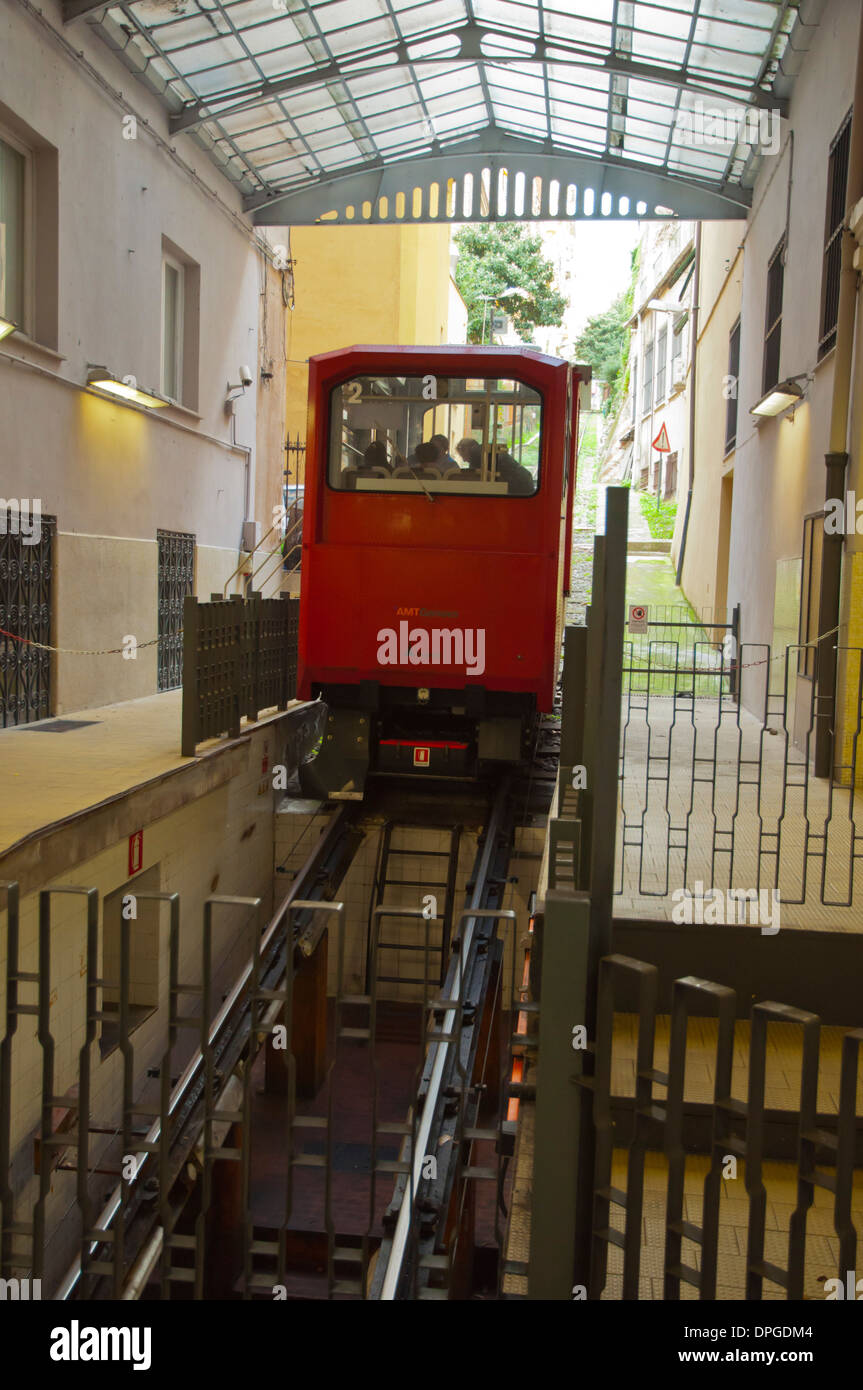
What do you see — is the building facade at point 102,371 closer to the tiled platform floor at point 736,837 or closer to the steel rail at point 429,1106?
the steel rail at point 429,1106

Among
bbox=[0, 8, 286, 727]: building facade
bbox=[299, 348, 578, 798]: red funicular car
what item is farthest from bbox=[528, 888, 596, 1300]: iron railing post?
bbox=[0, 8, 286, 727]: building facade

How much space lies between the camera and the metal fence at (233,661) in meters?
7.80

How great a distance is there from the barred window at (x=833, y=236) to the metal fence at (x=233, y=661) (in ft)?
16.3

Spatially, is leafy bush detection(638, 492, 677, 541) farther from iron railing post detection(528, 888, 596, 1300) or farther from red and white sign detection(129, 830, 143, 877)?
iron railing post detection(528, 888, 596, 1300)

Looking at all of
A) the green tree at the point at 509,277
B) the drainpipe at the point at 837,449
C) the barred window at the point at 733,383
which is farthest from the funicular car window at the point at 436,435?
the green tree at the point at 509,277

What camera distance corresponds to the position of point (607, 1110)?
2.49m

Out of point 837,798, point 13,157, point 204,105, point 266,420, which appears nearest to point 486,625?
point 837,798

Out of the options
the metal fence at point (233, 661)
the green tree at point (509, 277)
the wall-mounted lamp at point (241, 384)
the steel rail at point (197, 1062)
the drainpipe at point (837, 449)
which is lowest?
the steel rail at point (197, 1062)

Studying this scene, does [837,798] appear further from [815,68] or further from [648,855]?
[815,68]

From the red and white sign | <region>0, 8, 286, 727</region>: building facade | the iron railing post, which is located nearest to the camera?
the iron railing post

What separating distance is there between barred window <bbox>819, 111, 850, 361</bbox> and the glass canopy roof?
63.0 inches

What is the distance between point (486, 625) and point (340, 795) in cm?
180

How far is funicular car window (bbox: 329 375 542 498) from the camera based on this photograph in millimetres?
8258

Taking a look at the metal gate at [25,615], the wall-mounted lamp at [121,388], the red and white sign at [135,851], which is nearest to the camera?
the red and white sign at [135,851]
